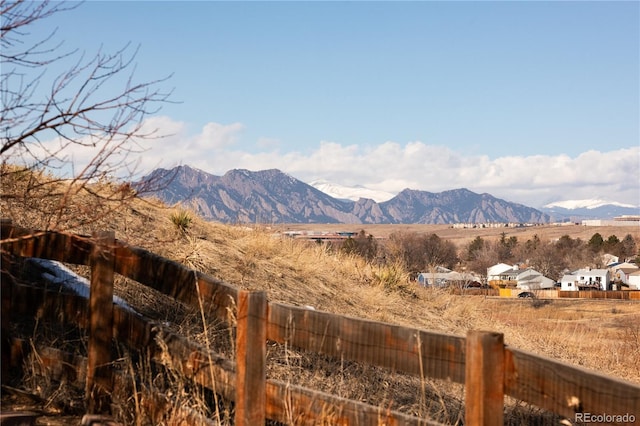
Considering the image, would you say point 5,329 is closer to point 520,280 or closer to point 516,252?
point 520,280

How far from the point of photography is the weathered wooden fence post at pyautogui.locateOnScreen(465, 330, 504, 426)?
354cm

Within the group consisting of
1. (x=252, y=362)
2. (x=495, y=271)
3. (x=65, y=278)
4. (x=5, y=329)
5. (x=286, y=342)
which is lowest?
(x=495, y=271)

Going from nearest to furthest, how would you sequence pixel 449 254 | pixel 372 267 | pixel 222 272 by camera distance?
pixel 222 272, pixel 372 267, pixel 449 254

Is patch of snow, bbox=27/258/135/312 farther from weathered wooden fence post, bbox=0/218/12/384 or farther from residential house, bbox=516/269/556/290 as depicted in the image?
residential house, bbox=516/269/556/290

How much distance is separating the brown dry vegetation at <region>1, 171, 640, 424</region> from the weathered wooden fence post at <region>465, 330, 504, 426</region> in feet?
14.8

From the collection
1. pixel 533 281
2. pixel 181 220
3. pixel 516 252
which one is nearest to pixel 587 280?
pixel 533 281

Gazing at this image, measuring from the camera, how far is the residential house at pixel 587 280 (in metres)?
111

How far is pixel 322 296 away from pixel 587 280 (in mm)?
108878

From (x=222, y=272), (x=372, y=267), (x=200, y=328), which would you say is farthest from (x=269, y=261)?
(x=200, y=328)

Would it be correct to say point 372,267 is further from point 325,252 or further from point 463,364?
point 463,364

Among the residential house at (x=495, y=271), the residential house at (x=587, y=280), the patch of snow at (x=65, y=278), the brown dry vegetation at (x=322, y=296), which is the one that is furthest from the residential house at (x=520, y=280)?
the patch of snow at (x=65, y=278)

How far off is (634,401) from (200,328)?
669 centimetres

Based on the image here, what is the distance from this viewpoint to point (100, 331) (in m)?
5.83

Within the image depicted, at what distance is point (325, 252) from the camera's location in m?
19.2
